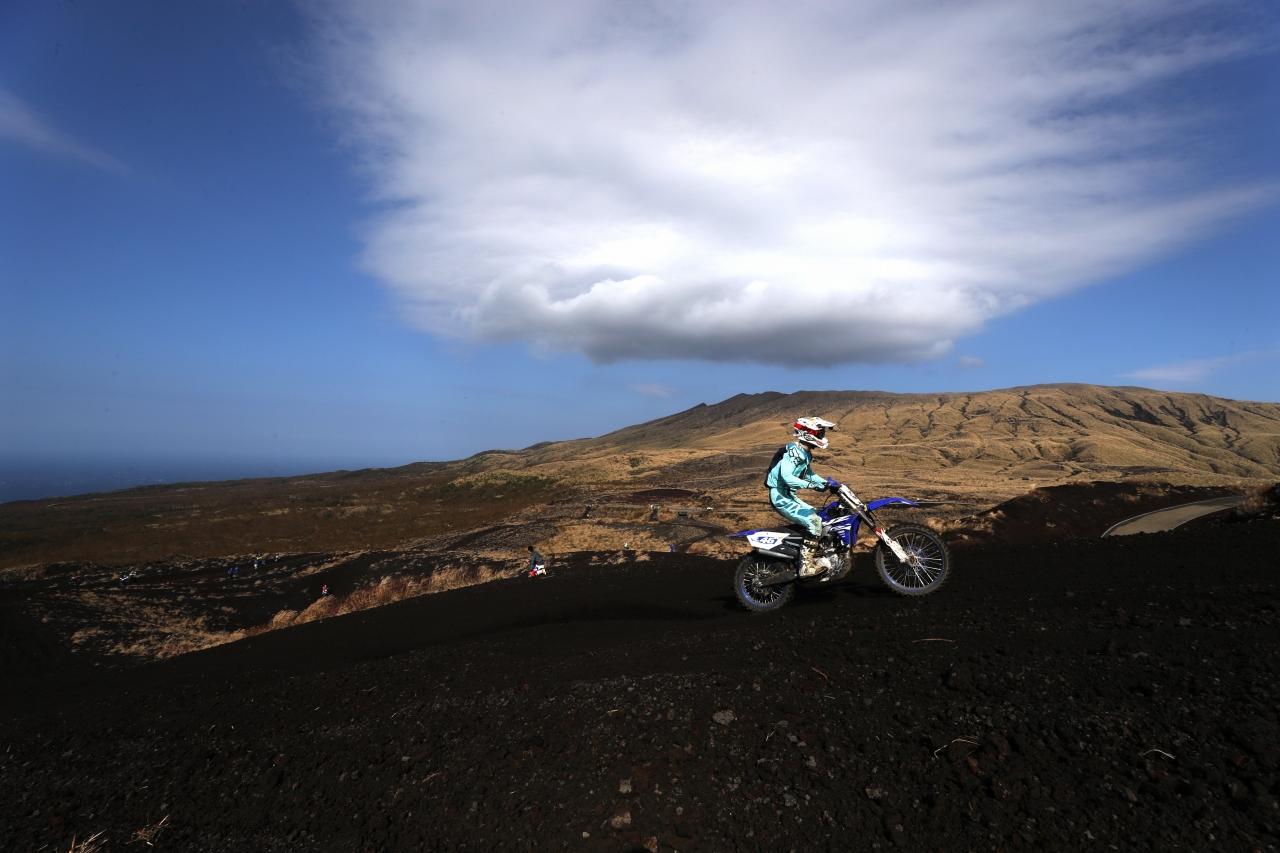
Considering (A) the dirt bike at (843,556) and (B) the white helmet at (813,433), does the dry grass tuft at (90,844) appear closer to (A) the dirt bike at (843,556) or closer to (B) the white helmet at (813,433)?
(A) the dirt bike at (843,556)

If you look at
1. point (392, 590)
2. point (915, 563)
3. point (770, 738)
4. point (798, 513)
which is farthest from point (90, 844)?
point (392, 590)

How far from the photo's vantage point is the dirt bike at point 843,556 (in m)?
9.17

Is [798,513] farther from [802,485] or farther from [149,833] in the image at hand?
[149,833]

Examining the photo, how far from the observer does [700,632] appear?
27.3 ft

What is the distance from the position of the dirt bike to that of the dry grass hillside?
18948mm

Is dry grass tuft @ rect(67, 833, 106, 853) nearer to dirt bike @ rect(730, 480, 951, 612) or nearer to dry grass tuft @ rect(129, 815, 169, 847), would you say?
dry grass tuft @ rect(129, 815, 169, 847)

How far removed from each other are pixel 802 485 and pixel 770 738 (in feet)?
16.0

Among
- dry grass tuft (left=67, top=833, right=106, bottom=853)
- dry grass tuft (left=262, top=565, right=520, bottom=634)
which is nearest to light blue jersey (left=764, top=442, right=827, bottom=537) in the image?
dry grass tuft (left=67, top=833, right=106, bottom=853)

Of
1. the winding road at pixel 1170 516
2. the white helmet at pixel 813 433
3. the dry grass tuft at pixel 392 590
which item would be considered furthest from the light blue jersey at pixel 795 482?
the winding road at pixel 1170 516

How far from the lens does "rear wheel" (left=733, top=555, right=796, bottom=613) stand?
32.1 ft

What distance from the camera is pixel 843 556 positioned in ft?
31.3

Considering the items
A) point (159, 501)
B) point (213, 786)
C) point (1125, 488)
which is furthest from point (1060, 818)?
point (159, 501)

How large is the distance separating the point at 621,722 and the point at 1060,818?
3239 millimetres

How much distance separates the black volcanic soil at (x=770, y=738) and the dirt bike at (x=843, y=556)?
0.47m
